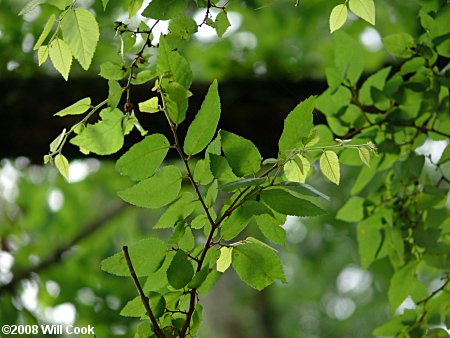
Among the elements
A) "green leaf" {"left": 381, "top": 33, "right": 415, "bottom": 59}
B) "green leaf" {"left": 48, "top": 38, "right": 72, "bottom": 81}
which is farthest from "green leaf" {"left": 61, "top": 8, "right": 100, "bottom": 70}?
"green leaf" {"left": 381, "top": 33, "right": 415, "bottom": 59}

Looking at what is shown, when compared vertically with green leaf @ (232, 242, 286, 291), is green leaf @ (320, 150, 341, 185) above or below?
above

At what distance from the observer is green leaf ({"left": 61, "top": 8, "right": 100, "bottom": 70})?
0.59 meters

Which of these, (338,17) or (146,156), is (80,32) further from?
(338,17)

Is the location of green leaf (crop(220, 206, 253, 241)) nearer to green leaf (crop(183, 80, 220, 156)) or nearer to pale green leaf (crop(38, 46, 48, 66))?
green leaf (crop(183, 80, 220, 156))

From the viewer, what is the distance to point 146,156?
60 cm

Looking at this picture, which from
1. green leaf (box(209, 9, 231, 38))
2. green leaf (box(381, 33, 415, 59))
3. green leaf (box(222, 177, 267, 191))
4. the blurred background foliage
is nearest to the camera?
green leaf (box(222, 177, 267, 191))

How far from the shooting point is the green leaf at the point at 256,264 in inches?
23.2

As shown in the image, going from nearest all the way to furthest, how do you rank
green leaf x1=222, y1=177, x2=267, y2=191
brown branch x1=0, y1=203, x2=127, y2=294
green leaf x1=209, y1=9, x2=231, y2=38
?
green leaf x1=222, y1=177, x2=267, y2=191 → green leaf x1=209, y1=9, x2=231, y2=38 → brown branch x1=0, y1=203, x2=127, y2=294

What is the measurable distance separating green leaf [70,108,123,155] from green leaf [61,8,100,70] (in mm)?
63

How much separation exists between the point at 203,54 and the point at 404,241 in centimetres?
131

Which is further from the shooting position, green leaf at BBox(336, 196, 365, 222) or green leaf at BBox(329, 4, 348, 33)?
green leaf at BBox(336, 196, 365, 222)

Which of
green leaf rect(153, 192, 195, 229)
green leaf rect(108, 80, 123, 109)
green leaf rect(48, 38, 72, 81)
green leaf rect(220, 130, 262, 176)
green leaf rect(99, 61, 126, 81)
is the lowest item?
green leaf rect(153, 192, 195, 229)

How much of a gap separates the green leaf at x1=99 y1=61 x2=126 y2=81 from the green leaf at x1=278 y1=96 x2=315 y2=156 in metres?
0.16

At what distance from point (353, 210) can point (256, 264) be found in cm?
35
